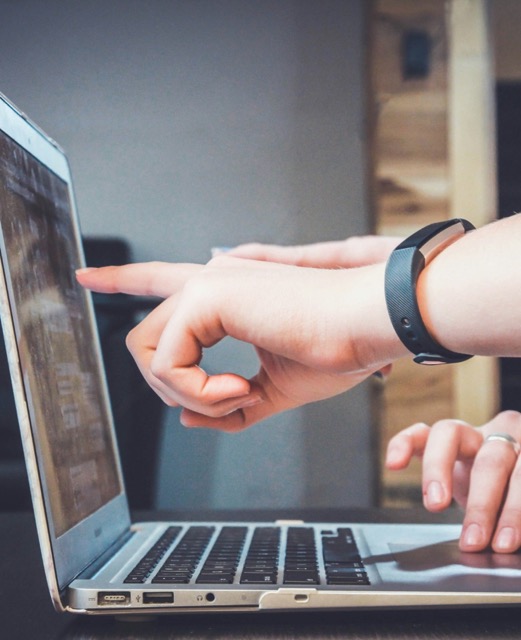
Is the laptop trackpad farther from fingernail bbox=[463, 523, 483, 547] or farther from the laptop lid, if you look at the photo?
the laptop lid

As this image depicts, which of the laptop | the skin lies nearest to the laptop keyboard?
the laptop

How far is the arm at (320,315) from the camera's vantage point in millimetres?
536

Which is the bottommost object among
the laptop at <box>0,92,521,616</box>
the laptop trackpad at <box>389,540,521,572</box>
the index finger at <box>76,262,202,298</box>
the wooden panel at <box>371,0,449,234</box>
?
the laptop trackpad at <box>389,540,521,572</box>

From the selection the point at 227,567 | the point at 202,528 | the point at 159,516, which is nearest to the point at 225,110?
the point at 159,516

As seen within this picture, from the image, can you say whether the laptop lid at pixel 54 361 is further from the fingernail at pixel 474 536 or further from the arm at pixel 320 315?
the fingernail at pixel 474 536

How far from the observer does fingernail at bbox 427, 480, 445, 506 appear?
0.66 m

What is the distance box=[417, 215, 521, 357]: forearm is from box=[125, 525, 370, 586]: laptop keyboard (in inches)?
8.0

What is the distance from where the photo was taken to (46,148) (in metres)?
0.82

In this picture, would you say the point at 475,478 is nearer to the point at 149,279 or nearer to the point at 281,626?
the point at 281,626

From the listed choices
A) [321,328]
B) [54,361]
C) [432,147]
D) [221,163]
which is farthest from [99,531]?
[432,147]

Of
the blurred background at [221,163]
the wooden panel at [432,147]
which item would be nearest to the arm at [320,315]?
the blurred background at [221,163]

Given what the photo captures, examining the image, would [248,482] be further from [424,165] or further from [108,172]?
[424,165]

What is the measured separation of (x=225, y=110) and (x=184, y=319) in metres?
0.99

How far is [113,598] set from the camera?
0.55 m
